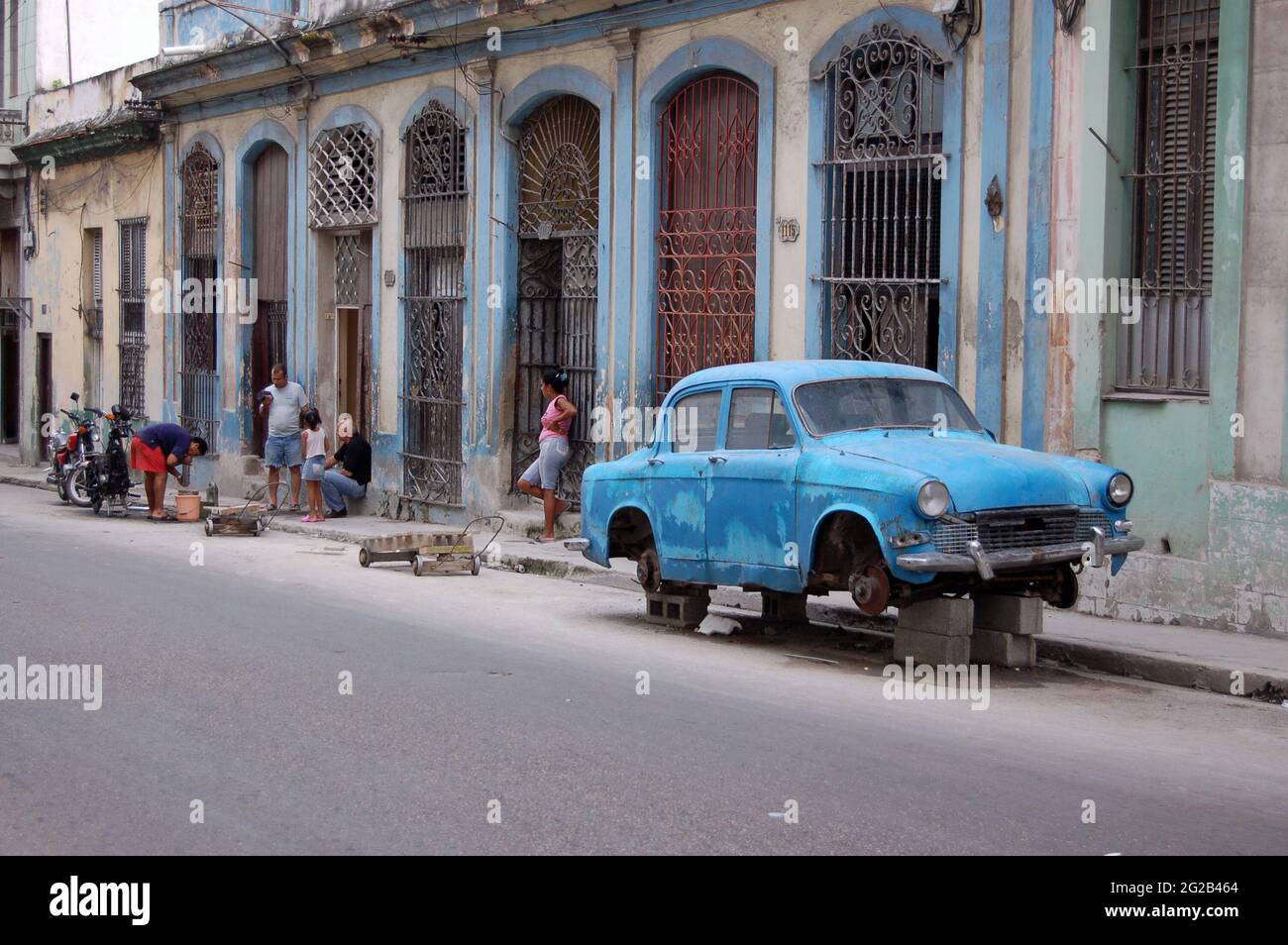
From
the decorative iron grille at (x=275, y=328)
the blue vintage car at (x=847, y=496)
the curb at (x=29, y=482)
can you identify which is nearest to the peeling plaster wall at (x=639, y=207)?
the decorative iron grille at (x=275, y=328)

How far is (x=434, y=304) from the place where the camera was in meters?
19.6

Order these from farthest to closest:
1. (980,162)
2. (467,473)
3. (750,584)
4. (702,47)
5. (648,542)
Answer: (467,473)
(702,47)
(980,162)
(648,542)
(750,584)

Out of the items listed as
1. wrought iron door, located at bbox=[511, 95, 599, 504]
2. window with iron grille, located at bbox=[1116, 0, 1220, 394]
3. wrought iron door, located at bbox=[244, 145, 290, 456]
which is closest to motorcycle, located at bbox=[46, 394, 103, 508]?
wrought iron door, located at bbox=[244, 145, 290, 456]

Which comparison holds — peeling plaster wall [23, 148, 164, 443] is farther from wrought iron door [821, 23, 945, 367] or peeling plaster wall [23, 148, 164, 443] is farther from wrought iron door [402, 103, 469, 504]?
wrought iron door [821, 23, 945, 367]

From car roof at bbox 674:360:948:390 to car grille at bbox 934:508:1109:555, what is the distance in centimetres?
166

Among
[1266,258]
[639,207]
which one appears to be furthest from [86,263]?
[1266,258]

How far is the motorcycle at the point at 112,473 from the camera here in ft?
67.1

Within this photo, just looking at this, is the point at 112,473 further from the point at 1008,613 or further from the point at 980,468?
the point at 980,468

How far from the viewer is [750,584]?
409 inches

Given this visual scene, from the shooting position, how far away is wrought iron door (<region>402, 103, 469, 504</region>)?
19.1 m

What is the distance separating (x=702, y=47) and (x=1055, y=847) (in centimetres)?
1112

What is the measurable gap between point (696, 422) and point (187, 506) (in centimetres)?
1041
